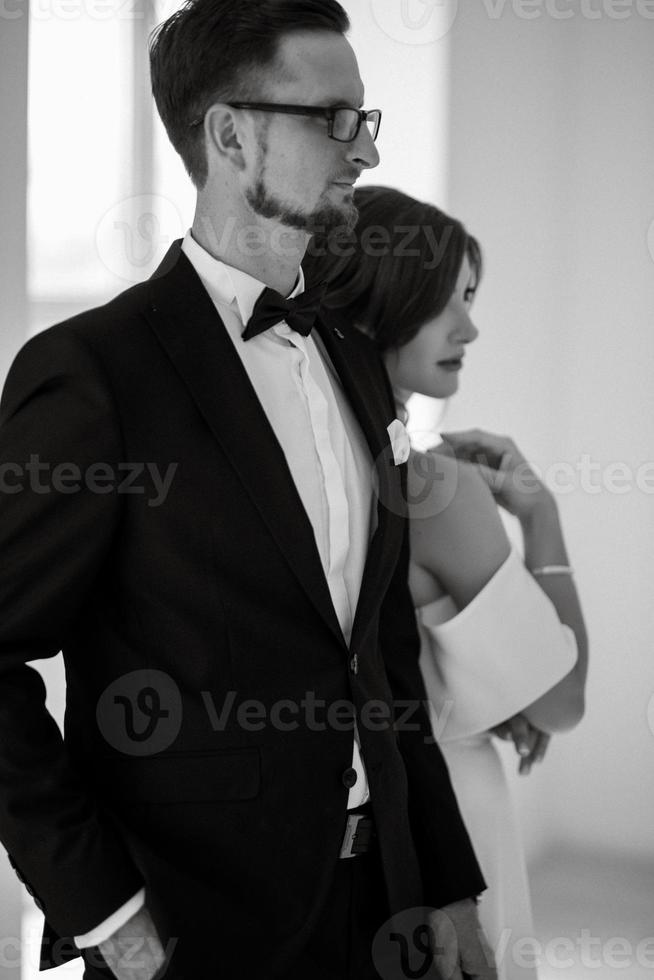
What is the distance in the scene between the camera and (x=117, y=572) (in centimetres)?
127

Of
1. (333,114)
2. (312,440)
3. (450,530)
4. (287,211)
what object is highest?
(333,114)

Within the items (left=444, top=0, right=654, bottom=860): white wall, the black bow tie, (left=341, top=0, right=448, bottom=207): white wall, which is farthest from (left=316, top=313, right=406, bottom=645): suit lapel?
(left=444, top=0, right=654, bottom=860): white wall

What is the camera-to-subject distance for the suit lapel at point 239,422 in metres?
1.29

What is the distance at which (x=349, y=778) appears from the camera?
4.42 feet

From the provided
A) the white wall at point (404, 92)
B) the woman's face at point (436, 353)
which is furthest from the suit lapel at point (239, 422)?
the white wall at point (404, 92)

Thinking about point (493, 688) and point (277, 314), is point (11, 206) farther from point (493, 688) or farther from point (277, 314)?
point (493, 688)

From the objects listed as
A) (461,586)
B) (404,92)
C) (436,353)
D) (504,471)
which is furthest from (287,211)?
(404,92)

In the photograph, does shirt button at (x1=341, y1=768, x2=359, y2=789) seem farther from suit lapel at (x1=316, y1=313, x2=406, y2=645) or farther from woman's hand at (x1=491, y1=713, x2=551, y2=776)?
woman's hand at (x1=491, y1=713, x2=551, y2=776)

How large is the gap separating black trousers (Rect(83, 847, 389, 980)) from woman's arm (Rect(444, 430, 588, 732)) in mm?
602

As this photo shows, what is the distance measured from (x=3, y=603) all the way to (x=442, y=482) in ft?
2.72

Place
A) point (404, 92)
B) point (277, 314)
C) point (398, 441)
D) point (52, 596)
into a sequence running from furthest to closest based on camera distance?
A: point (404, 92), point (398, 441), point (277, 314), point (52, 596)

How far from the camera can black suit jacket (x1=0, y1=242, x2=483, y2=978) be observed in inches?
47.0

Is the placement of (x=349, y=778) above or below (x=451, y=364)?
below

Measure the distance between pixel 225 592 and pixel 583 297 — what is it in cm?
263
